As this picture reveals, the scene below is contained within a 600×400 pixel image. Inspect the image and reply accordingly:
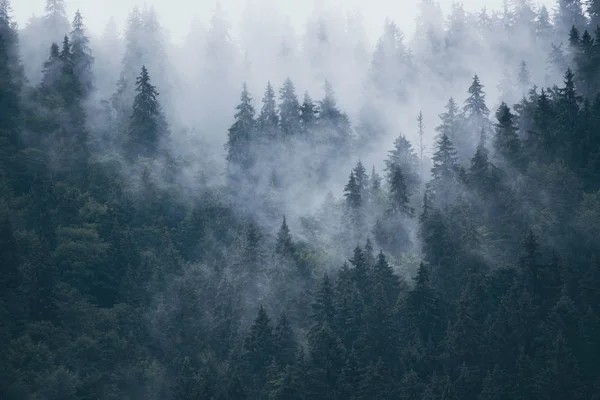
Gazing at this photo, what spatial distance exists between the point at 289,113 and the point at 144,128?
19825mm

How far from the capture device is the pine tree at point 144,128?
9550 cm

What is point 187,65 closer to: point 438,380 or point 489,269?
point 489,269

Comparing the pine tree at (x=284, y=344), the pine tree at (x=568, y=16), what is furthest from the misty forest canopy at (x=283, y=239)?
the pine tree at (x=568, y=16)

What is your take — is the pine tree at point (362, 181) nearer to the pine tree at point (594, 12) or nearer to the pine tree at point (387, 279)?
the pine tree at point (387, 279)

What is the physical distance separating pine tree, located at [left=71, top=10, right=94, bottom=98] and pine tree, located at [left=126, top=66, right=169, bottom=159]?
1056 centimetres

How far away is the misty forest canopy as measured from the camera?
211ft

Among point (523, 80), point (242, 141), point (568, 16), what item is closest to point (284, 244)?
point (242, 141)

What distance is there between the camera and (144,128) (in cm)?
9581

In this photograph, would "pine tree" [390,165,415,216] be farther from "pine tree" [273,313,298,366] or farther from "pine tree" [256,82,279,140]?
"pine tree" [256,82,279,140]

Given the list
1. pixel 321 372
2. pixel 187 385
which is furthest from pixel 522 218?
pixel 187 385

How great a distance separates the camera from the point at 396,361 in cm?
6725

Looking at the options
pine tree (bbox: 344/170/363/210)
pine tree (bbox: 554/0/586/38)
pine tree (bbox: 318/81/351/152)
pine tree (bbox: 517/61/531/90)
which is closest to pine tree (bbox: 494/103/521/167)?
pine tree (bbox: 344/170/363/210)

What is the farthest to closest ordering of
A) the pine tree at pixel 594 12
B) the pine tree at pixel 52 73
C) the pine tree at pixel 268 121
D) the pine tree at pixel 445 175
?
the pine tree at pixel 594 12
the pine tree at pixel 268 121
the pine tree at pixel 52 73
the pine tree at pixel 445 175

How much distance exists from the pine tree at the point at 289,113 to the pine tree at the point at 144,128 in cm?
1670
